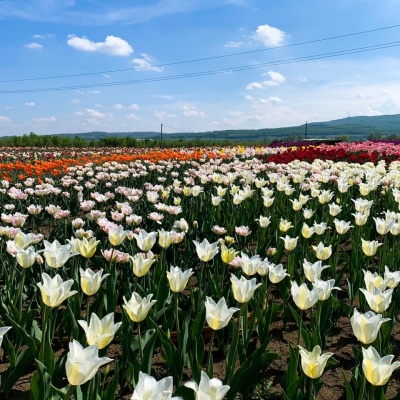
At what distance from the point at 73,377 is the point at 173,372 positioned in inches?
36.1

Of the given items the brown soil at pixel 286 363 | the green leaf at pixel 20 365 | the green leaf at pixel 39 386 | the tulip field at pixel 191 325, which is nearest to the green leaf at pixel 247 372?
the tulip field at pixel 191 325

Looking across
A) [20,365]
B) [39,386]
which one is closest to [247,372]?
[39,386]

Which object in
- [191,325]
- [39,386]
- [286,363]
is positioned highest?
[39,386]

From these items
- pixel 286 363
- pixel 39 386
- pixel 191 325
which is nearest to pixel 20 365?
pixel 39 386

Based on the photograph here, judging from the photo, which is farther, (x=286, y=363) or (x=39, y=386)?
(x=286, y=363)

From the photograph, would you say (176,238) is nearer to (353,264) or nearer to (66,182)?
(353,264)

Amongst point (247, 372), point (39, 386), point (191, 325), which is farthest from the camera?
point (191, 325)

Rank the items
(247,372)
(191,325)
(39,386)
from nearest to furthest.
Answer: (39,386) → (247,372) → (191,325)

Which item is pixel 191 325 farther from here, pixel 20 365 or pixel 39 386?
pixel 39 386

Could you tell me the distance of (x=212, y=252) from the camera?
2770mm

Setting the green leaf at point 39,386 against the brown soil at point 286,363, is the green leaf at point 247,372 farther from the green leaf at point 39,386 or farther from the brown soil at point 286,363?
the green leaf at point 39,386

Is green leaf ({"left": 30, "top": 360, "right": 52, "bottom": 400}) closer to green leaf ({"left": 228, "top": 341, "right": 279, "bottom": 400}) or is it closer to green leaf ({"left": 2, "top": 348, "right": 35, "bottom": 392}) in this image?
green leaf ({"left": 2, "top": 348, "right": 35, "bottom": 392})

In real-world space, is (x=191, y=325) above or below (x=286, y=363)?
above

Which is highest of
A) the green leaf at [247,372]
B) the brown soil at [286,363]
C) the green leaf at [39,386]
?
the green leaf at [39,386]
